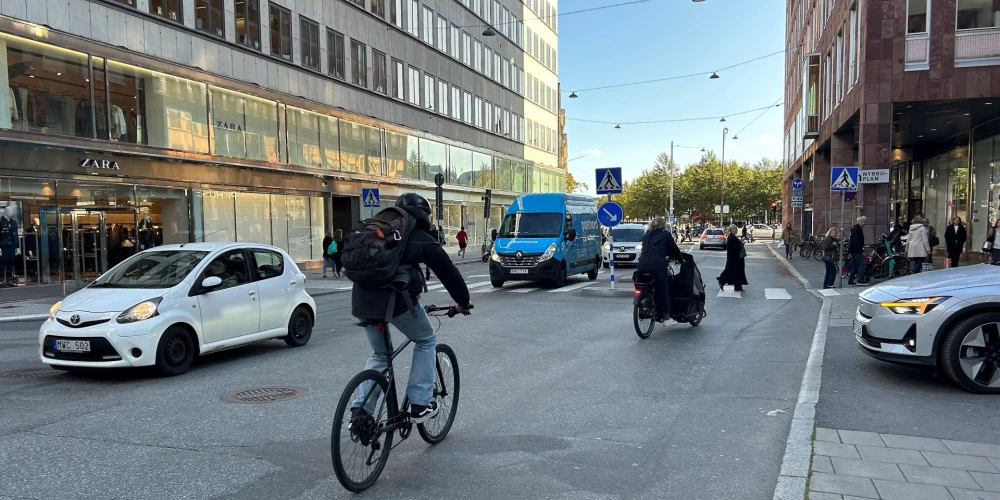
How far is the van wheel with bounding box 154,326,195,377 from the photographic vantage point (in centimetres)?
717

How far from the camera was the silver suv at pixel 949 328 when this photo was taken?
19.8 ft

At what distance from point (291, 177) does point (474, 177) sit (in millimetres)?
17906

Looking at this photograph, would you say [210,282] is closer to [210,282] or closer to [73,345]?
[210,282]

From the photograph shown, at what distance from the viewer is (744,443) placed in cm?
495

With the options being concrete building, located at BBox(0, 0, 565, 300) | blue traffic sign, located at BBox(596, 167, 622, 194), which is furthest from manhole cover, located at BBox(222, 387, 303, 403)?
concrete building, located at BBox(0, 0, 565, 300)

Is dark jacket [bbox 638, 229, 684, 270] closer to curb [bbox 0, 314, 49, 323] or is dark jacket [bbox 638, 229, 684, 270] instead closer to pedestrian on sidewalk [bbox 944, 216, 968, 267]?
curb [bbox 0, 314, 49, 323]

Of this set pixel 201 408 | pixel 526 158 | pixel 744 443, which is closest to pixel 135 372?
pixel 201 408

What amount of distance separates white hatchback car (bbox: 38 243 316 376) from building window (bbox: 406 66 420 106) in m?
26.2

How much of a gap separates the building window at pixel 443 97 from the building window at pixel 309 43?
11167 mm

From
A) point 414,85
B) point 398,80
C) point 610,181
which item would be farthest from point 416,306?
point 414,85

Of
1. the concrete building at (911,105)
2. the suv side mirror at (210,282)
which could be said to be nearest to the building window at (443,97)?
the concrete building at (911,105)

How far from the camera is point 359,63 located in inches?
1172

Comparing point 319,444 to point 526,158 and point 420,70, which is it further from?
point 526,158

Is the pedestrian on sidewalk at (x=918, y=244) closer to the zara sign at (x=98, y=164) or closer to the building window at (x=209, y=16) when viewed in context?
the zara sign at (x=98, y=164)
